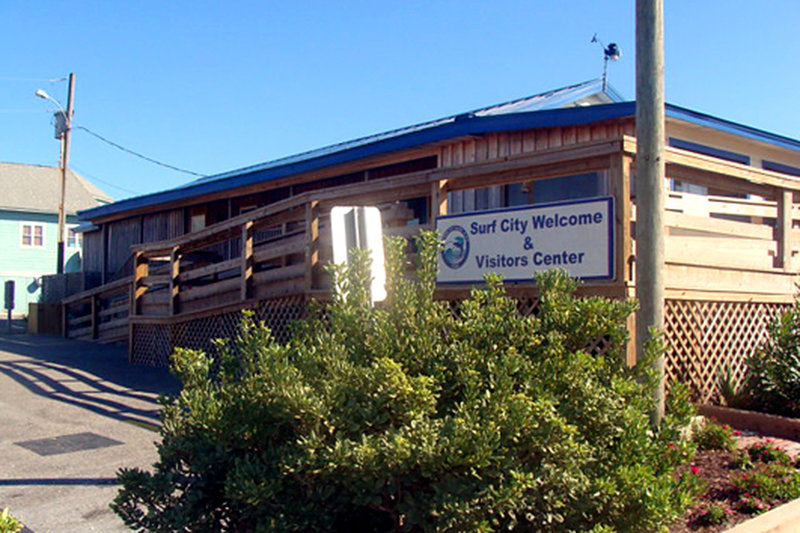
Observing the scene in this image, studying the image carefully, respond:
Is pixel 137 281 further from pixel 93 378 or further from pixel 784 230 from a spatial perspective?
pixel 784 230

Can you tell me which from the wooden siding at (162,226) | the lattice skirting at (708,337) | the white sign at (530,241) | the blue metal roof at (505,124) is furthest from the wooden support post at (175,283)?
the white sign at (530,241)

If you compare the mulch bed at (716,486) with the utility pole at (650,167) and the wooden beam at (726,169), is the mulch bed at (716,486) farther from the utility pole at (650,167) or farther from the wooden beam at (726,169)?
the wooden beam at (726,169)

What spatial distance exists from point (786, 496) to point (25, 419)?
8.53 metres

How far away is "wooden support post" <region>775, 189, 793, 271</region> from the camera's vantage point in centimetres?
898

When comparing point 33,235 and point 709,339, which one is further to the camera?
point 33,235

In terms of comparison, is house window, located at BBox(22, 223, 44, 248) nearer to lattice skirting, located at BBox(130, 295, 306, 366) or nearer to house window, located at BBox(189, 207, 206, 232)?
house window, located at BBox(189, 207, 206, 232)

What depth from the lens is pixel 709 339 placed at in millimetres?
8281

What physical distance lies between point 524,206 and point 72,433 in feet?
18.8

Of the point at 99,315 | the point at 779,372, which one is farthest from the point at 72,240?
the point at 779,372

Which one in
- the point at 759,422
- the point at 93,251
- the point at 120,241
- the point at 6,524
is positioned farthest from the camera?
the point at 93,251

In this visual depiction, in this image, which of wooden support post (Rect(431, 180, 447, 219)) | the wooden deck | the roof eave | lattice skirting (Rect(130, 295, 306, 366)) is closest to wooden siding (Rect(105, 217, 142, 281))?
the roof eave

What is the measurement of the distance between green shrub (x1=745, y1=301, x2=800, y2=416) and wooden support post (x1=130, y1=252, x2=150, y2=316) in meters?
11.7

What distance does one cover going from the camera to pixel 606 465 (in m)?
4.19

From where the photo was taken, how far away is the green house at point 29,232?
39344mm
